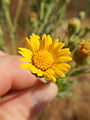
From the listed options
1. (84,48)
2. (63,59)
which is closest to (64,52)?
(63,59)

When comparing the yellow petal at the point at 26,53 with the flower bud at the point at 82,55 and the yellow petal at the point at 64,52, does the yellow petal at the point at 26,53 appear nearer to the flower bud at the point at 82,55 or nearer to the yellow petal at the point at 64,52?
the yellow petal at the point at 64,52

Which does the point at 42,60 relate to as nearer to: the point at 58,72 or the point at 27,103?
the point at 58,72

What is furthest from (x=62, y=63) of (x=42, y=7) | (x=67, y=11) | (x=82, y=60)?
(x=67, y=11)

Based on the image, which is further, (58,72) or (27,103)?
(27,103)

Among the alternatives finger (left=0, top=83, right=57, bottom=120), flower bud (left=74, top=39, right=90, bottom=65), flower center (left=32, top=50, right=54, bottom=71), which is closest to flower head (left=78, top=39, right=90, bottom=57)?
flower bud (left=74, top=39, right=90, bottom=65)

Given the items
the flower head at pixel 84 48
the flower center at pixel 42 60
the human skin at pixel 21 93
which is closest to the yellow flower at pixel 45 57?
the flower center at pixel 42 60
